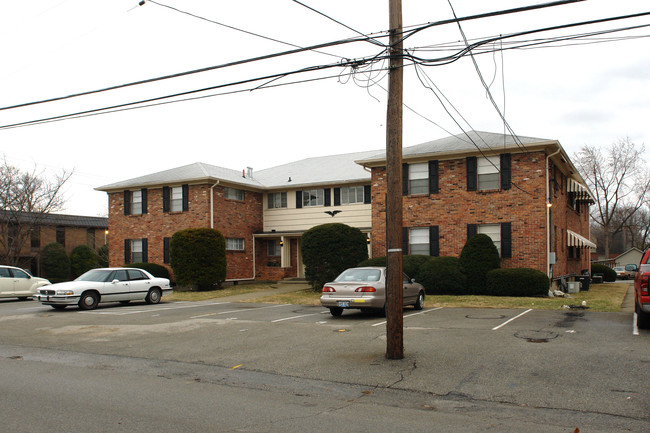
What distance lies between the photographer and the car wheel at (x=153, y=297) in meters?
20.8

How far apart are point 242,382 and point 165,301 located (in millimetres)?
15292

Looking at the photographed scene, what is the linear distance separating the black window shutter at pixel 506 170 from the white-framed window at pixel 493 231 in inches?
68.1

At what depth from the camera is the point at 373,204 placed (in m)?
25.4

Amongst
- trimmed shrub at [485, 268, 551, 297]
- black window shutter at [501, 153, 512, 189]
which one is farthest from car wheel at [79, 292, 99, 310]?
black window shutter at [501, 153, 512, 189]

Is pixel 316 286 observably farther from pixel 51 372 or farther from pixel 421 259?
pixel 51 372

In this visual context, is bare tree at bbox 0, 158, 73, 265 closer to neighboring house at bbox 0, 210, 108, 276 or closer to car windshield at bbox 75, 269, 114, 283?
neighboring house at bbox 0, 210, 108, 276

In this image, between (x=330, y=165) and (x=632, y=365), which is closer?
(x=632, y=365)

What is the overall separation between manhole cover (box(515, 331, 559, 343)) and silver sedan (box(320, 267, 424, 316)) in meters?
3.40

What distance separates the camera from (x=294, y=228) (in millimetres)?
30984

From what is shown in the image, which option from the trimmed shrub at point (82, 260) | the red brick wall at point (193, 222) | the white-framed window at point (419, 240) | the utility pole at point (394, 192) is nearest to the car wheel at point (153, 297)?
the red brick wall at point (193, 222)

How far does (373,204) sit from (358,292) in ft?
36.3

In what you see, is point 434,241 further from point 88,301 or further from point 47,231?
point 47,231

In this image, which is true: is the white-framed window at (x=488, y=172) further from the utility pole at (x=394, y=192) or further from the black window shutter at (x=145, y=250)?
the black window shutter at (x=145, y=250)

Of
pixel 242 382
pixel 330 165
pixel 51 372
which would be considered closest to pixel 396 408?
pixel 242 382
